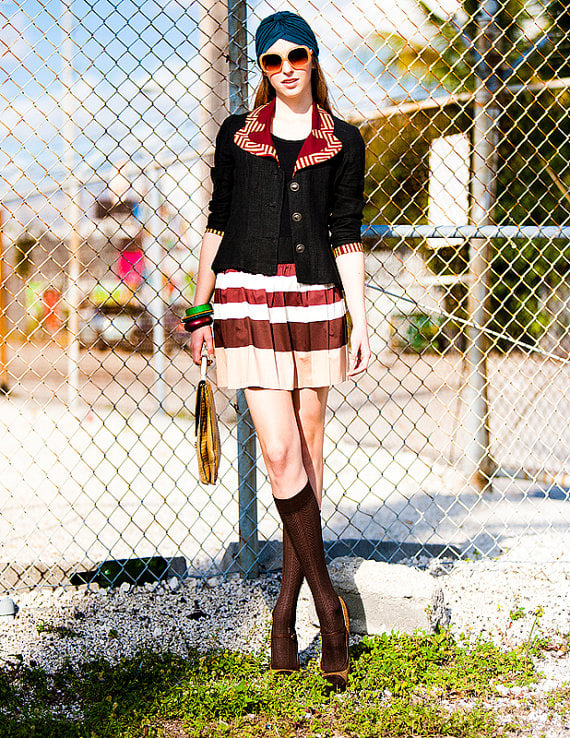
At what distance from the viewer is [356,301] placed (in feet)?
7.62

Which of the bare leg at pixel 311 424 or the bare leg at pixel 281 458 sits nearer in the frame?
the bare leg at pixel 281 458

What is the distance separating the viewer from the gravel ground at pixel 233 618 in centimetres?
263

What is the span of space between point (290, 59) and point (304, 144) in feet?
0.80

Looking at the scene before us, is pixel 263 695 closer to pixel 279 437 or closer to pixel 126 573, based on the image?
pixel 279 437

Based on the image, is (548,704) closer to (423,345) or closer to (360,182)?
(360,182)

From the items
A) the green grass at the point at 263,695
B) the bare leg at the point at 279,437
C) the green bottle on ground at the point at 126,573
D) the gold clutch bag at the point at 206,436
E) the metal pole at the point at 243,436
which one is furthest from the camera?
the green bottle on ground at the point at 126,573

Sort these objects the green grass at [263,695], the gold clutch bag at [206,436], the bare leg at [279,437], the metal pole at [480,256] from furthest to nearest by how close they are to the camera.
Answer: the metal pole at [480,256] < the gold clutch bag at [206,436] < the bare leg at [279,437] < the green grass at [263,695]

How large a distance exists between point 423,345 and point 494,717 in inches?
152

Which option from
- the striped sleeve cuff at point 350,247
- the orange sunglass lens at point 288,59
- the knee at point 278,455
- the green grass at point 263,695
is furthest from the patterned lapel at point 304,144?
the green grass at point 263,695

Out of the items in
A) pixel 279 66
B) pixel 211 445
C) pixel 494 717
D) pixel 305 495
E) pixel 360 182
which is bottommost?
pixel 494 717

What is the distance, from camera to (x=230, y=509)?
5.15m

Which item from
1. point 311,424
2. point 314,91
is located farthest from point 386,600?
point 314,91

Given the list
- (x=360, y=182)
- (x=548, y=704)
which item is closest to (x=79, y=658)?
(x=548, y=704)

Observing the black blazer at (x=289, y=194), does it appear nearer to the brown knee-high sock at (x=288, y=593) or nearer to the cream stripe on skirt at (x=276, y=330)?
the cream stripe on skirt at (x=276, y=330)
